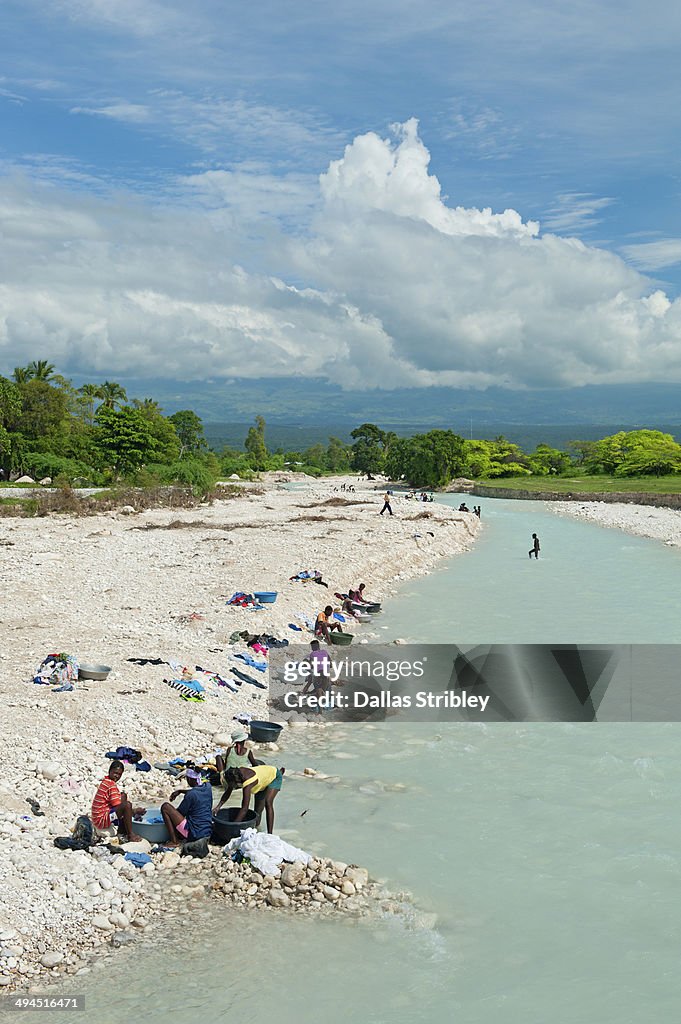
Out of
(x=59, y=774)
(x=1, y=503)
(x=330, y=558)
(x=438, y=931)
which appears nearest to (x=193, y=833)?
(x=59, y=774)

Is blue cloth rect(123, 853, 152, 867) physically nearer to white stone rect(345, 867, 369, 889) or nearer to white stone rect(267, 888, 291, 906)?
white stone rect(267, 888, 291, 906)

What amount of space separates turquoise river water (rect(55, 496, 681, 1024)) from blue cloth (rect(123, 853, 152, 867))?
108 centimetres

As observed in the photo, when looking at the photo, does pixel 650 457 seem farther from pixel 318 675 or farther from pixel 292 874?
pixel 292 874

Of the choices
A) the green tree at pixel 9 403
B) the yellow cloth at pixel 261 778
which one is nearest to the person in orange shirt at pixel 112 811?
the yellow cloth at pixel 261 778

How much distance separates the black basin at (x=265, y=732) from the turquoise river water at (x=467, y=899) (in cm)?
42

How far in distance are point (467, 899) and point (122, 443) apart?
2338 inches

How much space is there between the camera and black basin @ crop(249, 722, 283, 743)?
571 inches

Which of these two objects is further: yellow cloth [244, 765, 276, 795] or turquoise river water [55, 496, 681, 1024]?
yellow cloth [244, 765, 276, 795]

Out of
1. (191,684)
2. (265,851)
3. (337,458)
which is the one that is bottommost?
(265,851)

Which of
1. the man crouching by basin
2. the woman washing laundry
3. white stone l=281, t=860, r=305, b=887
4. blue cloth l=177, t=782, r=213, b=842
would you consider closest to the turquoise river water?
white stone l=281, t=860, r=305, b=887

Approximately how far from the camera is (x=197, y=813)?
10688 mm

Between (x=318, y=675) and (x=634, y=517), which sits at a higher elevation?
(x=634, y=517)

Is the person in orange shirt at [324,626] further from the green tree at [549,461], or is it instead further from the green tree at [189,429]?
the green tree at [189,429]

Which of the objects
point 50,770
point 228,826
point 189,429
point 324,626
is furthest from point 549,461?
point 228,826
